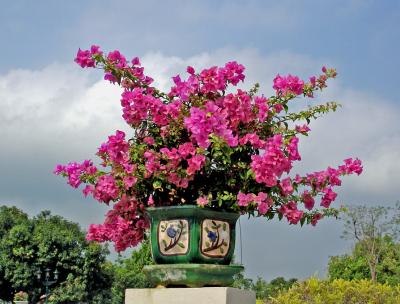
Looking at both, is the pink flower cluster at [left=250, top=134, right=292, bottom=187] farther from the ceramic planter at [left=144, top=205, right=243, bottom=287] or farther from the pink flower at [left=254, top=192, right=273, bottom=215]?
the ceramic planter at [left=144, top=205, right=243, bottom=287]

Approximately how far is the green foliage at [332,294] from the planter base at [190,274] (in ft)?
20.3

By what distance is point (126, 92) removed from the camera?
5.65 metres

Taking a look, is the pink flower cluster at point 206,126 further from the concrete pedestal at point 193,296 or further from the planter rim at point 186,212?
the concrete pedestal at point 193,296

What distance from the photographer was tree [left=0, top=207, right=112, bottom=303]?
105 ft

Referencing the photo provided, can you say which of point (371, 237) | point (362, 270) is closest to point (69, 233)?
point (371, 237)

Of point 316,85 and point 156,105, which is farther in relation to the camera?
point 316,85

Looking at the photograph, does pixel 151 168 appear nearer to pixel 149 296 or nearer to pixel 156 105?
pixel 156 105

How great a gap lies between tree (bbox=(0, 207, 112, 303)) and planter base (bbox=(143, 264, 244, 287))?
1073 inches

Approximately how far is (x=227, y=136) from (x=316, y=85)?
1364 mm

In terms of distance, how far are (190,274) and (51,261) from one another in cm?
2800

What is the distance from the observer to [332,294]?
1141 cm

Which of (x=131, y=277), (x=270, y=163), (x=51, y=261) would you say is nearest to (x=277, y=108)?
(x=270, y=163)

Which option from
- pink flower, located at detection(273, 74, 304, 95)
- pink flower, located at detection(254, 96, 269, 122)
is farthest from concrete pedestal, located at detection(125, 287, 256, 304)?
pink flower, located at detection(273, 74, 304, 95)

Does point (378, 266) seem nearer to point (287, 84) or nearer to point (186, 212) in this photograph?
point (287, 84)
